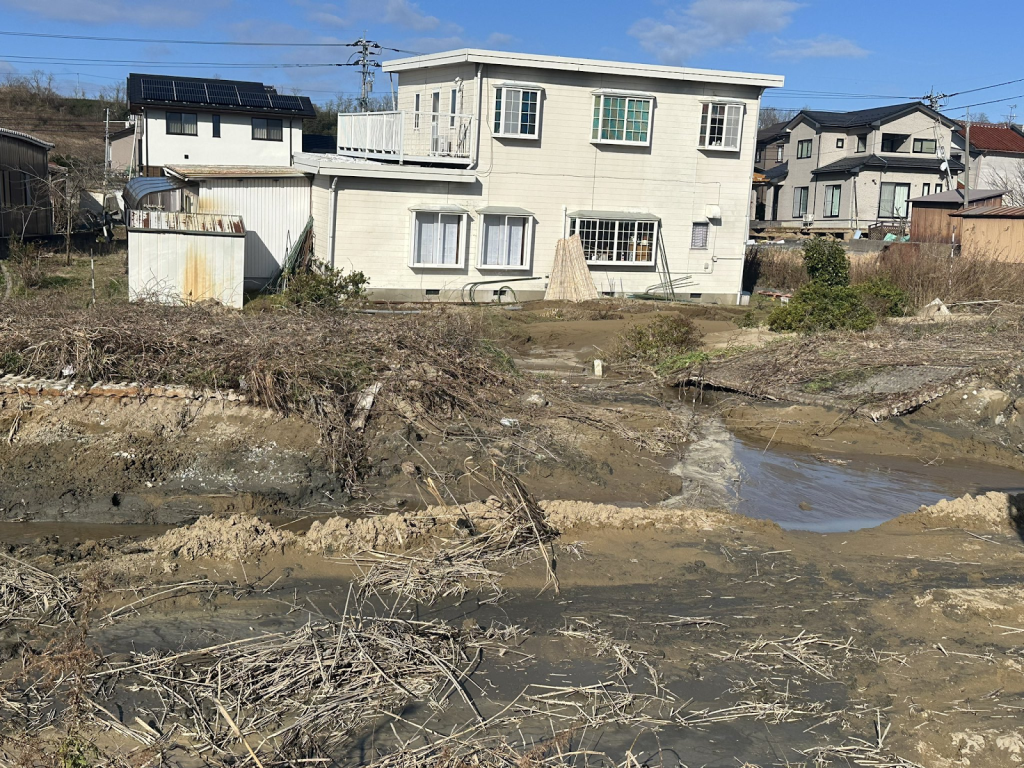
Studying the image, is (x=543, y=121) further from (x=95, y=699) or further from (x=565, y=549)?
(x=95, y=699)

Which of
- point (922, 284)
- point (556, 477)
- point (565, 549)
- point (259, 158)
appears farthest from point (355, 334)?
point (259, 158)

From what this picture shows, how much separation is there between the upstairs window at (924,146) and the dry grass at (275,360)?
39.4 metres

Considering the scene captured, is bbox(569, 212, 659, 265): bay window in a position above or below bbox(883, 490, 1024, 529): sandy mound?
above

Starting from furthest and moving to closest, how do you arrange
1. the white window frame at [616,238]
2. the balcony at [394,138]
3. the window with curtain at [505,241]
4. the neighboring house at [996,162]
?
the neighboring house at [996,162], the white window frame at [616,238], the window with curtain at [505,241], the balcony at [394,138]

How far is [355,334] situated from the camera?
36.0 feet

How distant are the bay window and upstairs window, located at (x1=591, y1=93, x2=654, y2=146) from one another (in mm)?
1845

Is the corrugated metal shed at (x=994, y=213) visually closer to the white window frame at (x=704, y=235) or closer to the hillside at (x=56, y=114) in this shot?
the white window frame at (x=704, y=235)

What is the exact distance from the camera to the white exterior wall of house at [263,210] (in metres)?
21.0

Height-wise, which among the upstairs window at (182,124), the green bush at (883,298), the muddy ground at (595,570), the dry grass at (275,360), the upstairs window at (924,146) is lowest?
the muddy ground at (595,570)

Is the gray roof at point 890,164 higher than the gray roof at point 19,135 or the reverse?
higher

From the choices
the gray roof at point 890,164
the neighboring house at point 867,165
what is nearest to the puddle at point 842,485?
the neighboring house at point 867,165

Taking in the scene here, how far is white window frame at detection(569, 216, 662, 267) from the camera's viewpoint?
2261cm

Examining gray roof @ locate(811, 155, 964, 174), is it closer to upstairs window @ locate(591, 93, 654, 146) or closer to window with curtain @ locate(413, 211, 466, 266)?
upstairs window @ locate(591, 93, 654, 146)

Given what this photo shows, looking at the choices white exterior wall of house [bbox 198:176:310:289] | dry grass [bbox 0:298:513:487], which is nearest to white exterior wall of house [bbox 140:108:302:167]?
white exterior wall of house [bbox 198:176:310:289]
